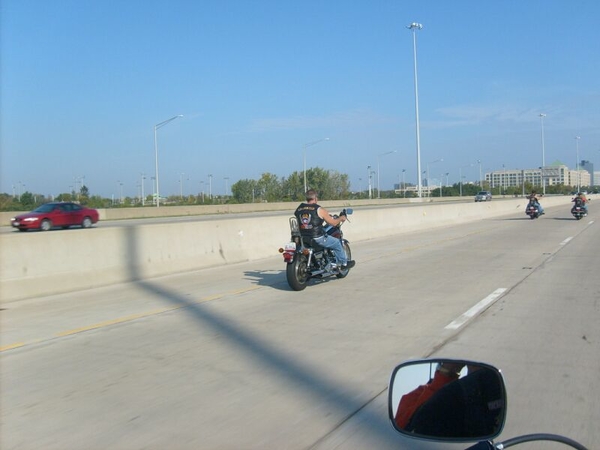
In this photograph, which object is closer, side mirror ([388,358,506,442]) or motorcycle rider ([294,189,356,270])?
side mirror ([388,358,506,442])

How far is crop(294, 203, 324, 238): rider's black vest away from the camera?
1168 centimetres

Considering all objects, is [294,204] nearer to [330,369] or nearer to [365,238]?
[365,238]

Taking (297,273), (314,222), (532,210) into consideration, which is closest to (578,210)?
(532,210)

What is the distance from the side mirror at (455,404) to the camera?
Answer: 2.38 metres

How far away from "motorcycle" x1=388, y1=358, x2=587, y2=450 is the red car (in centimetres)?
3321

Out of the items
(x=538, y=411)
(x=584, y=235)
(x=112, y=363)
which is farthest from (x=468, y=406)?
(x=584, y=235)

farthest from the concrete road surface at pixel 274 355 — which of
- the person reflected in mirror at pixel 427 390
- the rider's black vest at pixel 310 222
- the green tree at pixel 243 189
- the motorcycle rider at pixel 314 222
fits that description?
the green tree at pixel 243 189

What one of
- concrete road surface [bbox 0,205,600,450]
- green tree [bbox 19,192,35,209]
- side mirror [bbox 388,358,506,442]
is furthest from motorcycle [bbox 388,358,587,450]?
green tree [bbox 19,192,35,209]

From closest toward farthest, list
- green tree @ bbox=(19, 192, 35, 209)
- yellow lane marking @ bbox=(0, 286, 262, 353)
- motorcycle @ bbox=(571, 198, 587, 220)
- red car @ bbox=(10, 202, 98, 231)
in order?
yellow lane marking @ bbox=(0, 286, 262, 353) < red car @ bbox=(10, 202, 98, 231) < motorcycle @ bbox=(571, 198, 587, 220) < green tree @ bbox=(19, 192, 35, 209)

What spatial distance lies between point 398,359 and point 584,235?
1997 centimetres

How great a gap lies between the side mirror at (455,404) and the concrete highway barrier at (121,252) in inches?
384

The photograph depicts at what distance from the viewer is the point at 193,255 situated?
14.9 m

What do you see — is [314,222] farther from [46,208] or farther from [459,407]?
[46,208]

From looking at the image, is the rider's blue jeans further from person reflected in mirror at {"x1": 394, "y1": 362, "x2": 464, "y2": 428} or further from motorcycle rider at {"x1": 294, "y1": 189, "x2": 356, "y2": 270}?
person reflected in mirror at {"x1": 394, "y1": 362, "x2": 464, "y2": 428}
